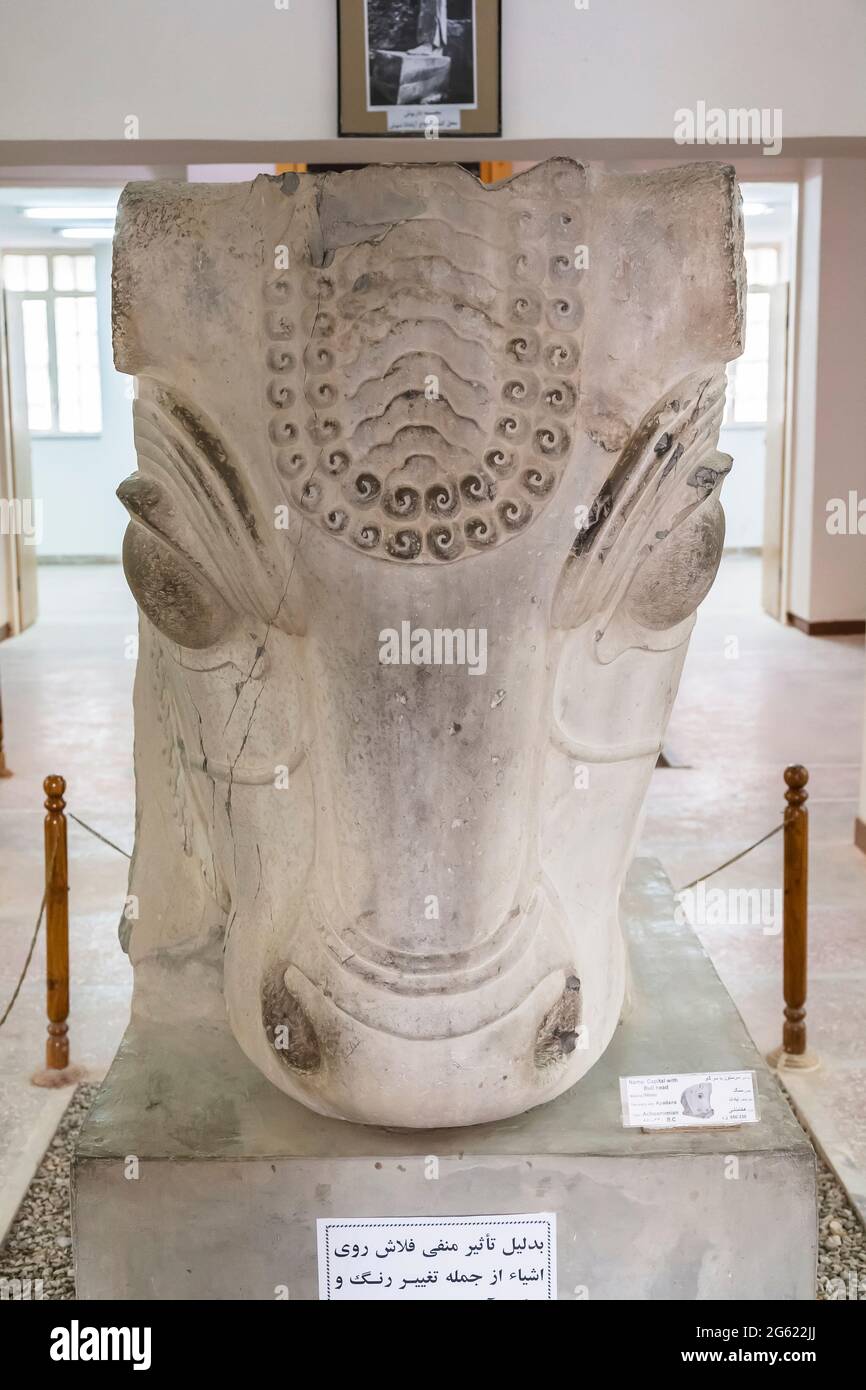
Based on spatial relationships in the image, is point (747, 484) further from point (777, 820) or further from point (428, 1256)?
point (428, 1256)

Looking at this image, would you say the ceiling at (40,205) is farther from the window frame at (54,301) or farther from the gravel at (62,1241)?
the gravel at (62,1241)

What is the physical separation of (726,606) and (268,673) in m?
10.7

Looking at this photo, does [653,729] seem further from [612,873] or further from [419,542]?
[419,542]

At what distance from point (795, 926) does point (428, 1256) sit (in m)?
2.08

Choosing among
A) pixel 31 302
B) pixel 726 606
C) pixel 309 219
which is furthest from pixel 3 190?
pixel 309 219

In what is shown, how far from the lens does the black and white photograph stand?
3777 mm

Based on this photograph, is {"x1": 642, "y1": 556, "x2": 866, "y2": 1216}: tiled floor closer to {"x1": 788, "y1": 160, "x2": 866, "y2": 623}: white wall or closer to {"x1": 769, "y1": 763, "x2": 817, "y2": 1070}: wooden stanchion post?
{"x1": 769, "y1": 763, "x2": 817, "y2": 1070}: wooden stanchion post

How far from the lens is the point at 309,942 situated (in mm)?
1848

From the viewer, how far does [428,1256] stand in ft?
6.30

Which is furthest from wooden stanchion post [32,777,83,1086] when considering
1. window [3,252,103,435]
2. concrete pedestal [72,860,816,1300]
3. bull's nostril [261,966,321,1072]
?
window [3,252,103,435]

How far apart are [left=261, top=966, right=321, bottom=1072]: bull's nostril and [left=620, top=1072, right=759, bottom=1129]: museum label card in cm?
46

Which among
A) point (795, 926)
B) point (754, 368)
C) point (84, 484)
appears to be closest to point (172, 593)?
point (795, 926)

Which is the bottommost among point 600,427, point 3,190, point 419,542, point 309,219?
point 419,542

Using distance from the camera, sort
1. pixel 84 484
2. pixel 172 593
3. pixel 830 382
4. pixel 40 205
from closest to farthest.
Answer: pixel 172 593, pixel 830 382, pixel 40 205, pixel 84 484
